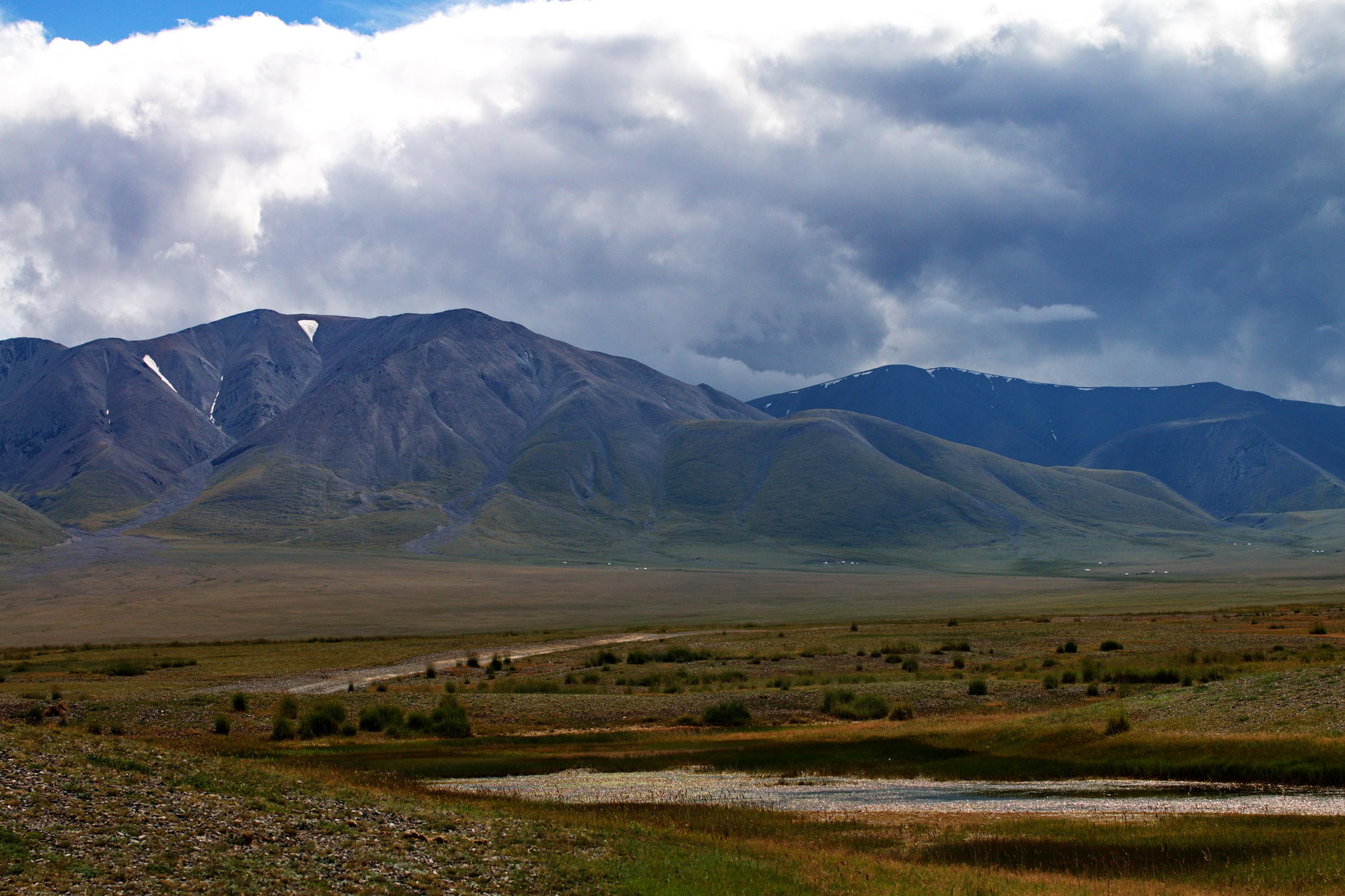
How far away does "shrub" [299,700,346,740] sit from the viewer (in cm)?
3544

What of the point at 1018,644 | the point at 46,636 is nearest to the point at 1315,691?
the point at 1018,644

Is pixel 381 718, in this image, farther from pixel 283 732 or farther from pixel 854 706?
pixel 854 706

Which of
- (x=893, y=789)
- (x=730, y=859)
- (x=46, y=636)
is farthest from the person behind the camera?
(x=46, y=636)

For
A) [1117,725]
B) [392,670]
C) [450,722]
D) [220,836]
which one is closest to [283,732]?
[450,722]

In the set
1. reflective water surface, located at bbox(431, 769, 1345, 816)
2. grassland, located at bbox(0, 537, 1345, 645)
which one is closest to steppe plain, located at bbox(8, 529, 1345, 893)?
reflective water surface, located at bbox(431, 769, 1345, 816)

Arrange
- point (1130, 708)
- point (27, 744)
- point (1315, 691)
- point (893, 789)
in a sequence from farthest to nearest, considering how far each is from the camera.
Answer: point (1130, 708) → point (1315, 691) → point (893, 789) → point (27, 744)

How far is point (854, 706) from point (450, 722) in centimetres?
1411

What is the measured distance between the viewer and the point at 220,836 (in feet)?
45.8

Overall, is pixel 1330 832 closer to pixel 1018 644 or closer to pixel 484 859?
pixel 484 859

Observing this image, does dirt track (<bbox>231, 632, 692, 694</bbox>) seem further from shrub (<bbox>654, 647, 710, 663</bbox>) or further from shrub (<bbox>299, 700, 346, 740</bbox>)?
shrub (<bbox>299, 700, 346, 740</bbox>)

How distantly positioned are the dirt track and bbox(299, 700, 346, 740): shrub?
11384 millimetres

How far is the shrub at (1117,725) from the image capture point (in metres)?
26.7

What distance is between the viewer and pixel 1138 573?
646 feet

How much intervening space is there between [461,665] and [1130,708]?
132ft
